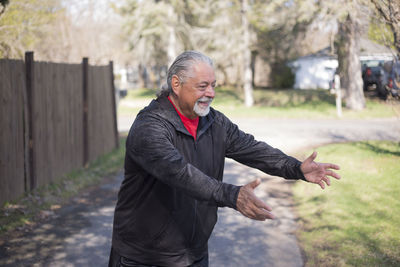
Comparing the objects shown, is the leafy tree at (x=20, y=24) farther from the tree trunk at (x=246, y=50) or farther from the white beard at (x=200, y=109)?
the tree trunk at (x=246, y=50)

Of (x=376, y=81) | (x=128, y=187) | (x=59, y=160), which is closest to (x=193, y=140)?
(x=128, y=187)

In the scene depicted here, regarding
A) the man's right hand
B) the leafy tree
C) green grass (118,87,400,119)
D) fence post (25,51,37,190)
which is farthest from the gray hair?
green grass (118,87,400,119)

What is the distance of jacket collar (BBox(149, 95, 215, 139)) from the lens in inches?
111

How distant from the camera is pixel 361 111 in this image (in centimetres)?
2406

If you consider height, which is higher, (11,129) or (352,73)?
(352,73)

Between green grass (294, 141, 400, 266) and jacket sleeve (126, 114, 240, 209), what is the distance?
3.06m

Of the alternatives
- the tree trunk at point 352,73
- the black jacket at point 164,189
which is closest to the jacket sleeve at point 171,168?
the black jacket at point 164,189

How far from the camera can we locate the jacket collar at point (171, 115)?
2.82 meters

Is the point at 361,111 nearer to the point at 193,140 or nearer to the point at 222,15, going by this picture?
the point at 222,15

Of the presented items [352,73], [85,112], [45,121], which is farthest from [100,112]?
[352,73]

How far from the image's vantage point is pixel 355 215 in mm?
6625

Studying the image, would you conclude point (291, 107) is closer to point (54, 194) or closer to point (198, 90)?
point (54, 194)

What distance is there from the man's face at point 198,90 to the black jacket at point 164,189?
0.36 ft

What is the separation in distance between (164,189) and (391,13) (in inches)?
270
